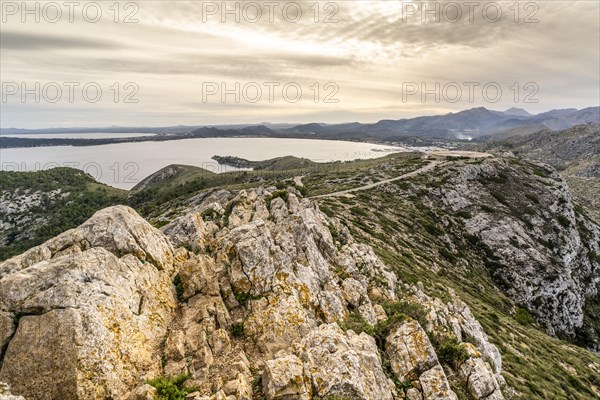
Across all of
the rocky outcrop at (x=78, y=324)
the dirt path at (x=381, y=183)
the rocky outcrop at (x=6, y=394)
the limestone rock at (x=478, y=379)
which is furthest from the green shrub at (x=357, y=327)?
the dirt path at (x=381, y=183)

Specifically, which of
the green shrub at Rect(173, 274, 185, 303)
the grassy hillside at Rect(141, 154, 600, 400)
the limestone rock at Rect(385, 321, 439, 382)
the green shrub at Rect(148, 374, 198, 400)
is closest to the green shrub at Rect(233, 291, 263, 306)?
the green shrub at Rect(173, 274, 185, 303)

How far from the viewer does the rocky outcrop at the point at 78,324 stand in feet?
37.8

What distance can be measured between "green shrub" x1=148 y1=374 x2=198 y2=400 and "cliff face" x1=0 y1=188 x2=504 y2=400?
0.41 m

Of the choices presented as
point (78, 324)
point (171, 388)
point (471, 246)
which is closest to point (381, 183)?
point (471, 246)

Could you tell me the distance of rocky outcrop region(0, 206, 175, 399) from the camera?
11523 millimetres

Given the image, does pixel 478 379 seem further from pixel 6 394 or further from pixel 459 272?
pixel 459 272

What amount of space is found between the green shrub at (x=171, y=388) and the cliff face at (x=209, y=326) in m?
0.41

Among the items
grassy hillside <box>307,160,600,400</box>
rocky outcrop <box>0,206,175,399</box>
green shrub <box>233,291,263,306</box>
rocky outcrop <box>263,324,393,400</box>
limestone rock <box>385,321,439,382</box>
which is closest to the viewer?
rocky outcrop <box>0,206,175,399</box>

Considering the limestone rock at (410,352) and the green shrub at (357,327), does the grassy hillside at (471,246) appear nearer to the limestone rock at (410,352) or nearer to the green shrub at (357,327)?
the limestone rock at (410,352)

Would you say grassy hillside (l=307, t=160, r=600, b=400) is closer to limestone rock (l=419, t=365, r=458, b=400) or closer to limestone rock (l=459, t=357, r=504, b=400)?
limestone rock (l=459, t=357, r=504, b=400)

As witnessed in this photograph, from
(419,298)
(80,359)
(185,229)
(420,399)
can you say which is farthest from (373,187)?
(80,359)

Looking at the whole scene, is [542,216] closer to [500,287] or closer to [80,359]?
[500,287]

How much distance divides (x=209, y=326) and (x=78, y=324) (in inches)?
228

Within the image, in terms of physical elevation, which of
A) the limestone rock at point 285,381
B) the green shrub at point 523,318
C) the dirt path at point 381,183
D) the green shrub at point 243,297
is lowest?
the green shrub at point 523,318
